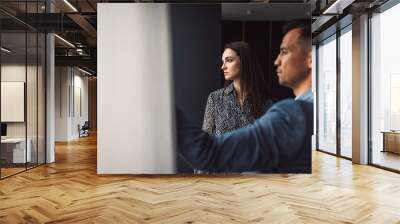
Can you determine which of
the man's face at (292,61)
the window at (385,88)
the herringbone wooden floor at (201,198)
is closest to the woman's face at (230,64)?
the man's face at (292,61)

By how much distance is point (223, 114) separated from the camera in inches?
264

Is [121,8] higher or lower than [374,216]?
higher

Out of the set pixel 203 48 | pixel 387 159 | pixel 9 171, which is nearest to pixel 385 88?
pixel 387 159

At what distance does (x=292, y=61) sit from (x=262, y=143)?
4.81 ft

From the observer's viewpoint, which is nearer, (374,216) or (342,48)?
(374,216)

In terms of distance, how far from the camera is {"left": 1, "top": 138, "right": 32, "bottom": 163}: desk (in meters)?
6.77

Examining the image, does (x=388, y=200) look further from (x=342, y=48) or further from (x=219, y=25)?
(x=342, y=48)

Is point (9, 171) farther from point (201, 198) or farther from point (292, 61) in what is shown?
point (292, 61)

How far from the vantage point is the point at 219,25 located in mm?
6719

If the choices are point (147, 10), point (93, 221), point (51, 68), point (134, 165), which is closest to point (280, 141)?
point (134, 165)

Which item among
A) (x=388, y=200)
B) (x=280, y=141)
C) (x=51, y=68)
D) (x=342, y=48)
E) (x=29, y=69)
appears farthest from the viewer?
(x=342, y=48)

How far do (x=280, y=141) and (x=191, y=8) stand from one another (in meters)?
2.69

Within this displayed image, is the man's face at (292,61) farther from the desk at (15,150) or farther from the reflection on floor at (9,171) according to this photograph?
the reflection on floor at (9,171)

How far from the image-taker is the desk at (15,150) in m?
6.77
